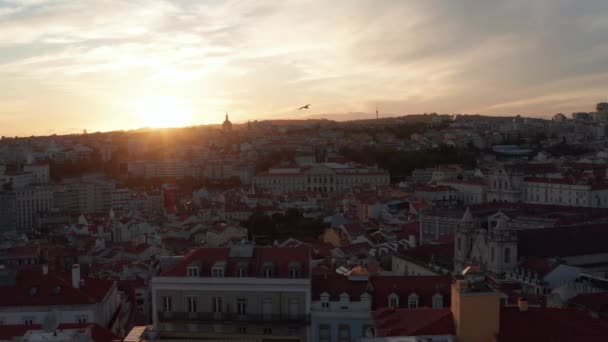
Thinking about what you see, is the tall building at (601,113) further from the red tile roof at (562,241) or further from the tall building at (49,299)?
the tall building at (49,299)

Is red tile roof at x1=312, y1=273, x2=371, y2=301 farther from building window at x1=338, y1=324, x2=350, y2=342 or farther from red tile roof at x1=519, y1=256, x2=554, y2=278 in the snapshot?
red tile roof at x1=519, y1=256, x2=554, y2=278

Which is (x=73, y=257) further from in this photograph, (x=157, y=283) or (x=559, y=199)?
(x=559, y=199)

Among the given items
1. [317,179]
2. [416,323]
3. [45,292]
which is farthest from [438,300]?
[317,179]

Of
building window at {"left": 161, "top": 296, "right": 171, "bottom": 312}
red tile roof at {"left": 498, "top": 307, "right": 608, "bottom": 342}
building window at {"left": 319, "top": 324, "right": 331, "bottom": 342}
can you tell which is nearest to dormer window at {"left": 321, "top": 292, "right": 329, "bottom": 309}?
building window at {"left": 319, "top": 324, "right": 331, "bottom": 342}

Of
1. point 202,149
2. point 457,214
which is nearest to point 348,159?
point 202,149

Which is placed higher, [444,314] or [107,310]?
[444,314]

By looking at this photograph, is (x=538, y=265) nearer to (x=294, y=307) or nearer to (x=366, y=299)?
(x=366, y=299)

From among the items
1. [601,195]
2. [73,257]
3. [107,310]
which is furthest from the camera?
[601,195]
